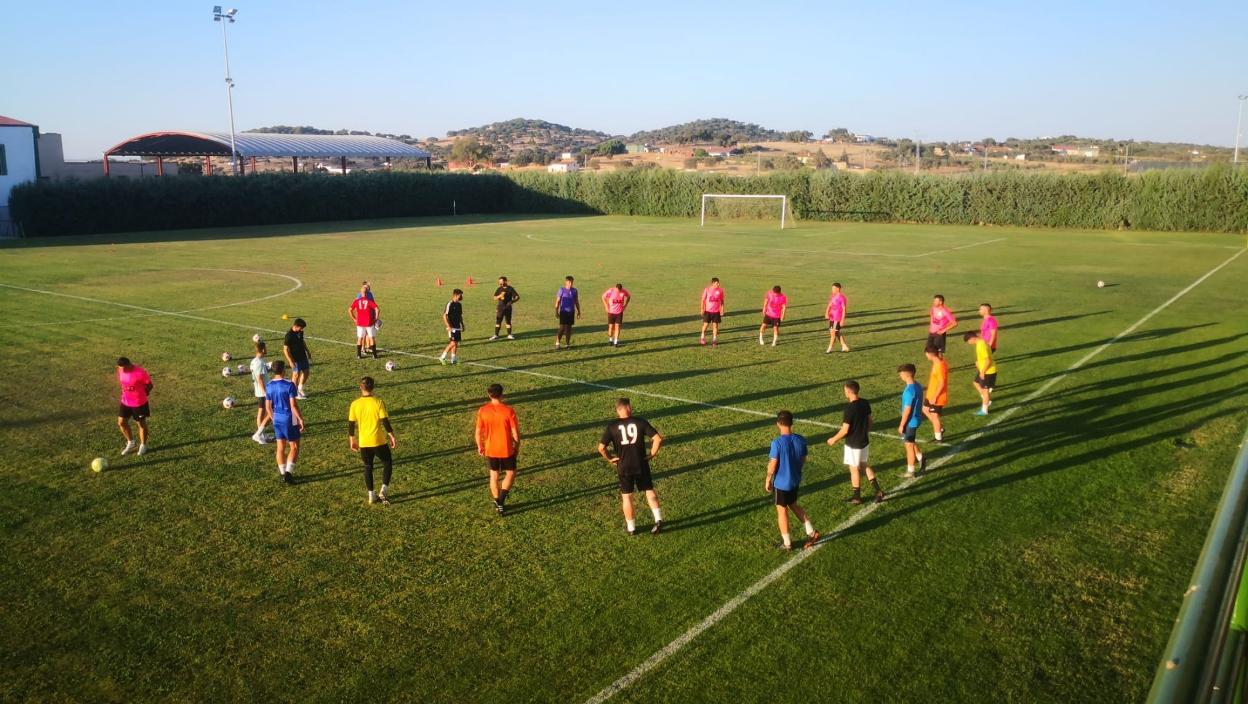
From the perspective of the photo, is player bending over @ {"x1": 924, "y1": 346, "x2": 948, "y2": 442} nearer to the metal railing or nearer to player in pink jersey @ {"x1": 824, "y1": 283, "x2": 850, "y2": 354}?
player in pink jersey @ {"x1": 824, "y1": 283, "x2": 850, "y2": 354}

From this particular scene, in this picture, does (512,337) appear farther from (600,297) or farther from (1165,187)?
(1165,187)

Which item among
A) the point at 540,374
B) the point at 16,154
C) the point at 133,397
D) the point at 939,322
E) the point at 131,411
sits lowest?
the point at 540,374

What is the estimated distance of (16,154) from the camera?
55188 millimetres

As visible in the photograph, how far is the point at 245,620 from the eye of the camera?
8.38 metres

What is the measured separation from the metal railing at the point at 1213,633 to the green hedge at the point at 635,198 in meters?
60.6

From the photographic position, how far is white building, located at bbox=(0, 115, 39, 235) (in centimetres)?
5446

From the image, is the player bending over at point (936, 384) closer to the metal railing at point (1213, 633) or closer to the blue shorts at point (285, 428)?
the blue shorts at point (285, 428)

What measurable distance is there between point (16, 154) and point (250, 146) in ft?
68.2

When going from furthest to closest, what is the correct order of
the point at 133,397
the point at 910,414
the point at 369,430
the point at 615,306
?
the point at 615,306 < the point at 133,397 < the point at 910,414 < the point at 369,430

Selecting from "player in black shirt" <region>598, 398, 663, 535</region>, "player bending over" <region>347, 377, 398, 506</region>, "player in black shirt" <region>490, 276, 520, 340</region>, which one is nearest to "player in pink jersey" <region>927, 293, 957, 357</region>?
"player in black shirt" <region>598, 398, 663, 535</region>

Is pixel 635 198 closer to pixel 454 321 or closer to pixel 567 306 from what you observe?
pixel 567 306

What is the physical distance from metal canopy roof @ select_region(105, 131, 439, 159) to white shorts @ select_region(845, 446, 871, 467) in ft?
235

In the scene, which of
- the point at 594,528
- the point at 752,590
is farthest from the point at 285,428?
the point at 752,590

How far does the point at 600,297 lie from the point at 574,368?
33.2 feet
